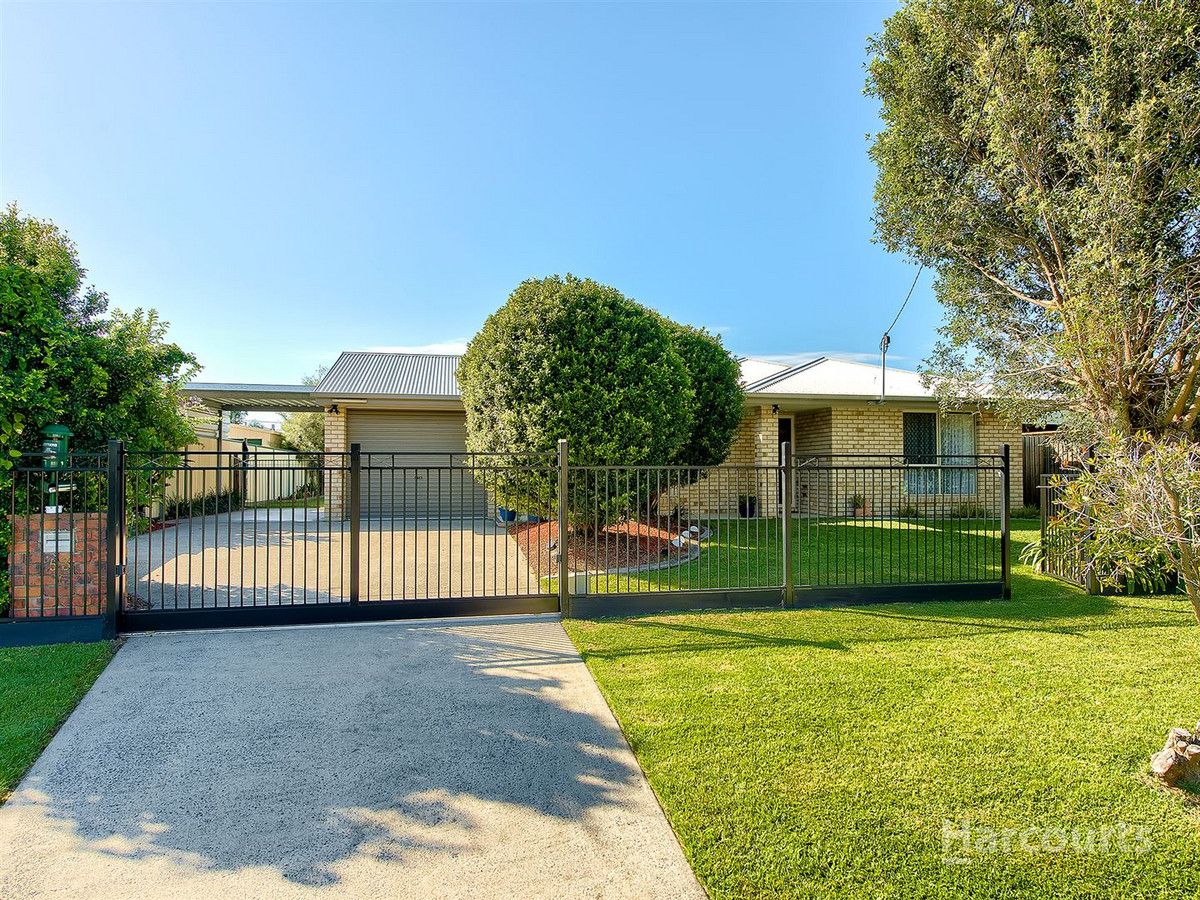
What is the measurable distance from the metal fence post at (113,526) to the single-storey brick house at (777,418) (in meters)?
8.36

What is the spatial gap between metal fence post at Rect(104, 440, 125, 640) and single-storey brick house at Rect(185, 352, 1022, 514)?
27.4ft

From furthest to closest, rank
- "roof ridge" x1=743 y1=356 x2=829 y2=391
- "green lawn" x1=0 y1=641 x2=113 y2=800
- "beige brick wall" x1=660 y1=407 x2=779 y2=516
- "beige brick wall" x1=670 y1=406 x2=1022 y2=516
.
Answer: "roof ridge" x1=743 y1=356 x2=829 y2=391 → "beige brick wall" x1=660 y1=407 x2=779 y2=516 → "beige brick wall" x1=670 y1=406 x2=1022 y2=516 → "green lawn" x1=0 y1=641 x2=113 y2=800

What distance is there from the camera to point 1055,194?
697 cm

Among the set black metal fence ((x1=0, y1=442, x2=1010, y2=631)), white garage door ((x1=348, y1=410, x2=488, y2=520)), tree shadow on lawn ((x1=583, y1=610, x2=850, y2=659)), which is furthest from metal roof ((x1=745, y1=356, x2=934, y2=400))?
tree shadow on lawn ((x1=583, y1=610, x2=850, y2=659))

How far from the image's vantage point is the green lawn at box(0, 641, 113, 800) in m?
3.25

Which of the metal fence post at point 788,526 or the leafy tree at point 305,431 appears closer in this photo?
the metal fence post at point 788,526

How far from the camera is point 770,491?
46.3 feet

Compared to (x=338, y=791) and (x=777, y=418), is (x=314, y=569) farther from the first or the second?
(x=777, y=418)

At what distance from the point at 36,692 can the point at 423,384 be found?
11829mm

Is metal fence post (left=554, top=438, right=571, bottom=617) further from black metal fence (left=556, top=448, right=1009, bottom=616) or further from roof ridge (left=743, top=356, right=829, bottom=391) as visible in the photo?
roof ridge (left=743, top=356, right=829, bottom=391)


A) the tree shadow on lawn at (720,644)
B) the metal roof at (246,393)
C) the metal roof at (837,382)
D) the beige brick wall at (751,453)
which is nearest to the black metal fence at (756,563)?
the tree shadow on lawn at (720,644)

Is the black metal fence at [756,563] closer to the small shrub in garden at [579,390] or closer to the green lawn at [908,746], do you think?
the small shrub in garden at [579,390]

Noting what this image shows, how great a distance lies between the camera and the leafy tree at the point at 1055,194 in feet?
20.4

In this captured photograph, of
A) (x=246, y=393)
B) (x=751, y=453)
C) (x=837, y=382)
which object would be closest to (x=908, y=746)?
(x=751, y=453)
